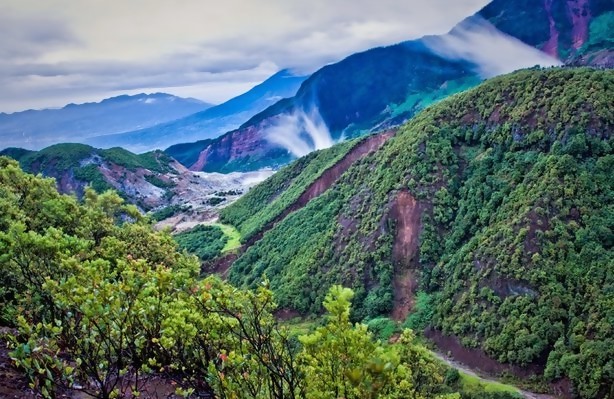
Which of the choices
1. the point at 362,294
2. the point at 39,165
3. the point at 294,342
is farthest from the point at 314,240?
the point at 39,165

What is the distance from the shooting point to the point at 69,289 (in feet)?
42.7

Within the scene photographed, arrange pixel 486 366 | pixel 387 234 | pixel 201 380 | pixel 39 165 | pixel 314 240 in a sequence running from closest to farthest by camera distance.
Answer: pixel 201 380
pixel 486 366
pixel 387 234
pixel 314 240
pixel 39 165

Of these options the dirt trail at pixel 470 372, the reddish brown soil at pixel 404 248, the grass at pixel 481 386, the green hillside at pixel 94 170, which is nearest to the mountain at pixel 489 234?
the reddish brown soil at pixel 404 248

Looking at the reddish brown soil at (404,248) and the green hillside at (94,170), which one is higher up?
the green hillside at (94,170)

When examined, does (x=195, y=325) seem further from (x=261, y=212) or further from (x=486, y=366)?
(x=261, y=212)

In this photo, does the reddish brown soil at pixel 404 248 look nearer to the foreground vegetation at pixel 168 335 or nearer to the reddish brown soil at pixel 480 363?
the reddish brown soil at pixel 480 363

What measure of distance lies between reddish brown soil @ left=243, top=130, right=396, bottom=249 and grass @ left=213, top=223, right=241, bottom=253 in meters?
4.32

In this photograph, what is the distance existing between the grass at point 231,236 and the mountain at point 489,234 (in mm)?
12109

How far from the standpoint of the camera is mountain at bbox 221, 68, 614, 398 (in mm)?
50531

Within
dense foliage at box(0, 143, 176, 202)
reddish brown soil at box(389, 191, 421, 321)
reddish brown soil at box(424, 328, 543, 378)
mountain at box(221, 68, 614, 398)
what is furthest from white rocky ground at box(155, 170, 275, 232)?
reddish brown soil at box(424, 328, 543, 378)

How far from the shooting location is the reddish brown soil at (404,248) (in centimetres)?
6694

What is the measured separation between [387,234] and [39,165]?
462ft

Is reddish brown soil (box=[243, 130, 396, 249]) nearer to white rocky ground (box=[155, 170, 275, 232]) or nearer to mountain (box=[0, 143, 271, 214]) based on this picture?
white rocky ground (box=[155, 170, 275, 232])

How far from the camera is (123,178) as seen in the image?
168m
